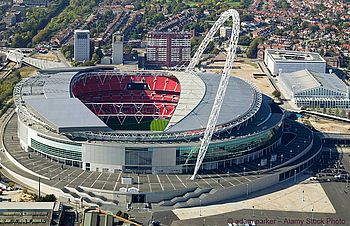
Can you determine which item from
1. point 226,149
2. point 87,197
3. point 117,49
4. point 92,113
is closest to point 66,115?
point 92,113

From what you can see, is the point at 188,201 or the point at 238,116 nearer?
the point at 188,201

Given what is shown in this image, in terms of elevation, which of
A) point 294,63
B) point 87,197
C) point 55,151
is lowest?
point 87,197

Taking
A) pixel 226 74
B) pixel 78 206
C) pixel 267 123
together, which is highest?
pixel 226 74

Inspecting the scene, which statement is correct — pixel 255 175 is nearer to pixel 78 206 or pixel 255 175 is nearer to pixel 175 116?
pixel 175 116

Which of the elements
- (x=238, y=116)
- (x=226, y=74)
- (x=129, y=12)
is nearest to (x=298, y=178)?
(x=238, y=116)

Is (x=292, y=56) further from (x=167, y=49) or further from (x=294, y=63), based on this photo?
(x=167, y=49)

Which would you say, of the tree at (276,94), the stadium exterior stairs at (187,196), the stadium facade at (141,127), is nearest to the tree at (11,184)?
the stadium facade at (141,127)
